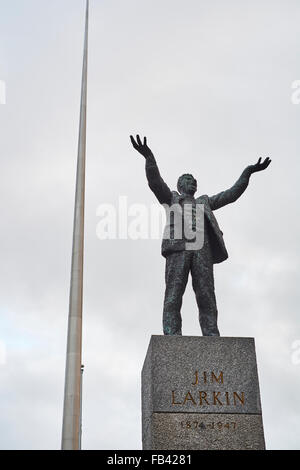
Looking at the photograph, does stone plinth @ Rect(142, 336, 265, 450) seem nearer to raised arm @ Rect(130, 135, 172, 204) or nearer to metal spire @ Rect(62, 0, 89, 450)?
metal spire @ Rect(62, 0, 89, 450)

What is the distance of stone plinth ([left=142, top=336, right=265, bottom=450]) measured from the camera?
9633 mm

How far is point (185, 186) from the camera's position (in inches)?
482

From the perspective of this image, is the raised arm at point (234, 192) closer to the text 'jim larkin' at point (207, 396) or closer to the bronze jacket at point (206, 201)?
the bronze jacket at point (206, 201)

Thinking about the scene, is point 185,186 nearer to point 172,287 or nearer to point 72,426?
point 172,287

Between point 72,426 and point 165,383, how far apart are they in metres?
2.19

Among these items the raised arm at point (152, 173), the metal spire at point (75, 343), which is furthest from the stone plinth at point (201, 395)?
the raised arm at point (152, 173)

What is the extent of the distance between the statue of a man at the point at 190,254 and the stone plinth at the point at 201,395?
0.56 m

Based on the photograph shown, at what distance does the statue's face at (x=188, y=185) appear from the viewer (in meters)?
12.2

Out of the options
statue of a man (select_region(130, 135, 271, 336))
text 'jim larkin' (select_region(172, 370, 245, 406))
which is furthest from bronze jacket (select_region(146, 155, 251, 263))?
text 'jim larkin' (select_region(172, 370, 245, 406))

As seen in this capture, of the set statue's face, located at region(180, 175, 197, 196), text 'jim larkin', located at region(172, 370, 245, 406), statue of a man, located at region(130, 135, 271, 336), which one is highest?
statue's face, located at region(180, 175, 197, 196)

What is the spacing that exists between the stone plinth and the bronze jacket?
1805 mm

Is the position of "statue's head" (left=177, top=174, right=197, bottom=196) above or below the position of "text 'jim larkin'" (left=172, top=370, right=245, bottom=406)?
above

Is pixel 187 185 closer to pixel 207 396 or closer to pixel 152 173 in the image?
pixel 152 173

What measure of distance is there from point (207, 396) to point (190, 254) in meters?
2.58
